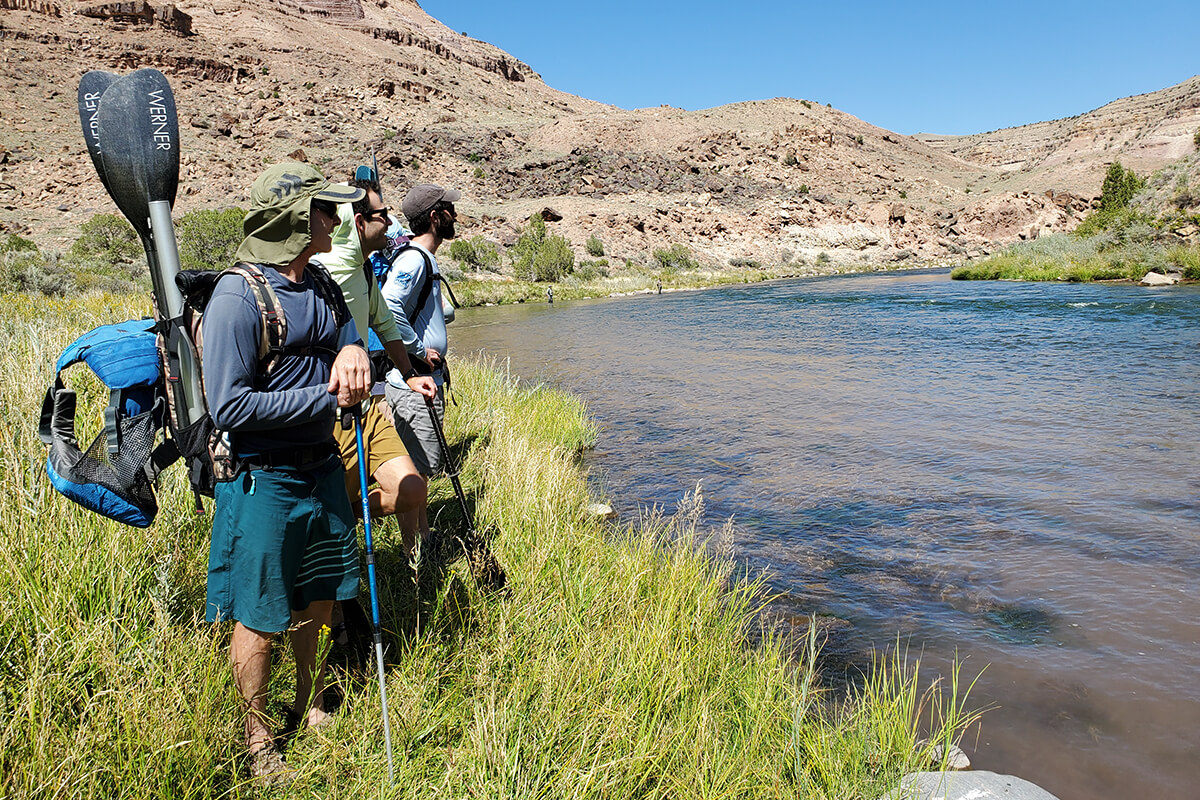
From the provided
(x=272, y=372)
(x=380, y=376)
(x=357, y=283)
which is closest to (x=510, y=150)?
(x=357, y=283)

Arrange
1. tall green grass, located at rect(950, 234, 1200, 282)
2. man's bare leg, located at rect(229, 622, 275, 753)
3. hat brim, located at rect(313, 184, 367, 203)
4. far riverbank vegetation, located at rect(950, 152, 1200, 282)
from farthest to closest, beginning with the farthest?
far riverbank vegetation, located at rect(950, 152, 1200, 282)
tall green grass, located at rect(950, 234, 1200, 282)
hat brim, located at rect(313, 184, 367, 203)
man's bare leg, located at rect(229, 622, 275, 753)

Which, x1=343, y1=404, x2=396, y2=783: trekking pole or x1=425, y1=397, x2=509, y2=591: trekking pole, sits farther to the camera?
x1=425, y1=397, x2=509, y2=591: trekking pole

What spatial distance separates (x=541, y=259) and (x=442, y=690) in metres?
39.1

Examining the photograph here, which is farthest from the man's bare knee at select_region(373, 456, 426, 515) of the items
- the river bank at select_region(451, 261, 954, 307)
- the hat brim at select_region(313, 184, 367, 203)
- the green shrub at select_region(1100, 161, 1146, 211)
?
the green shrub at select_region(1100, 161, 1146, 211)

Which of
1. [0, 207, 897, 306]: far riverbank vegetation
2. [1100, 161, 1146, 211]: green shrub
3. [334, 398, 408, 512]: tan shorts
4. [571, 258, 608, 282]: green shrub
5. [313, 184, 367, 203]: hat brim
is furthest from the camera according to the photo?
[571, 258, 608, 282]: green shrub

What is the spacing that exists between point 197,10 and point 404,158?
4627cm

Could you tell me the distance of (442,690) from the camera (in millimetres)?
2662

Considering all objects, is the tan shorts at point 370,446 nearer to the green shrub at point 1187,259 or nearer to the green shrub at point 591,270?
the green shrub at point 1187,259

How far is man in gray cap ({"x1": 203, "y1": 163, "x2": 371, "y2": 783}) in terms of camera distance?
2.10 metres

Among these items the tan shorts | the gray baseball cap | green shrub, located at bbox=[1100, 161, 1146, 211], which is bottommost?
the tan shorts

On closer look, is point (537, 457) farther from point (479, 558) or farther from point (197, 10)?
point (197, 10)

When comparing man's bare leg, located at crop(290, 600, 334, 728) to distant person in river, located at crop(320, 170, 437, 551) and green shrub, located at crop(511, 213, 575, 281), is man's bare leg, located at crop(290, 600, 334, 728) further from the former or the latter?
green shrub, located at crop(511, 213, 575, 281)

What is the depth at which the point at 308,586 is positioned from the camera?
2.38 m

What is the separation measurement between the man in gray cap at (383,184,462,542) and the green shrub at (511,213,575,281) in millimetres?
36678
